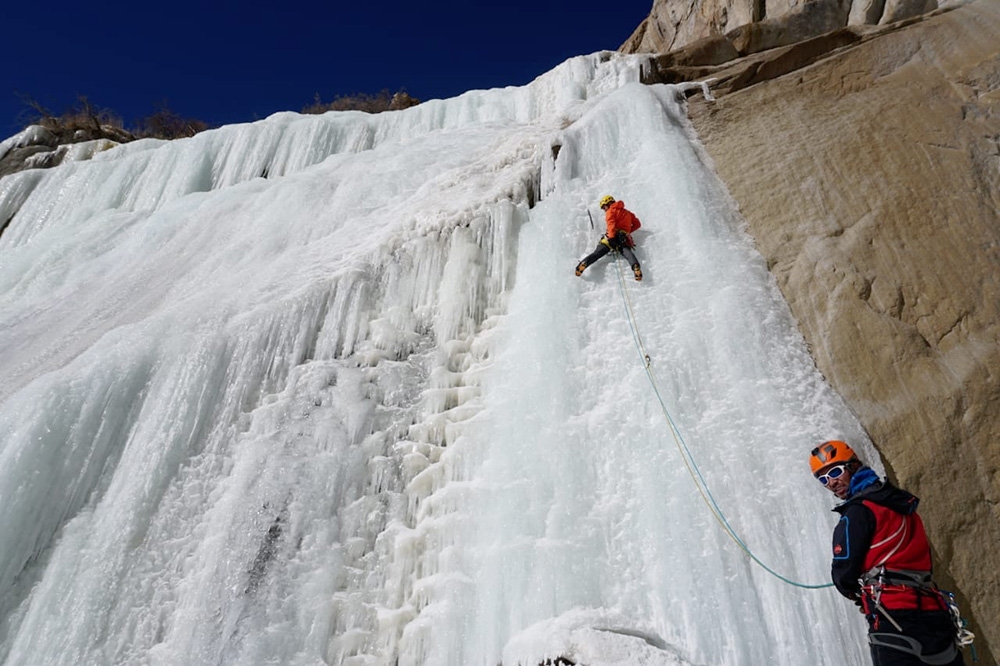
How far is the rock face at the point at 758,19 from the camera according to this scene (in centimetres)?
849

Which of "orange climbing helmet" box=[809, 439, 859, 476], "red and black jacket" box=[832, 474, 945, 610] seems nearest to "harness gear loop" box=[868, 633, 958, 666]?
"red and black jacket" box=[832, 474, 945, 610]

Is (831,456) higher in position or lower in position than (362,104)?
lower

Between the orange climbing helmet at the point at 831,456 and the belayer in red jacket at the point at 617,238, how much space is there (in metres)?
2.29

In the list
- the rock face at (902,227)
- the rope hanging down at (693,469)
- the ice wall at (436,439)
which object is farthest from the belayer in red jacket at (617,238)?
the rock face at (902,227)

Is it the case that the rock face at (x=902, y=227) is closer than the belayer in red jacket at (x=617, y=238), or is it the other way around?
the rock face at (x=902, y=227)

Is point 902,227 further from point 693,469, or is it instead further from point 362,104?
point 362,104

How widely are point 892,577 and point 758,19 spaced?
36.1 ft

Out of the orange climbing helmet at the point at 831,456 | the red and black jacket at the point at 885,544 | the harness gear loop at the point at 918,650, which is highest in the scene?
the orange climbing helmet at the point at 831,456

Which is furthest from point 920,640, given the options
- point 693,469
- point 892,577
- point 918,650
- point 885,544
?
point 693,469

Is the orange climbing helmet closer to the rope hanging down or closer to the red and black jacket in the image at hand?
the red and black jacket

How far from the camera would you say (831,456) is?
2701 millimetres

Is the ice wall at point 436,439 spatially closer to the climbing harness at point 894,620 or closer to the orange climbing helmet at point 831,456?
the climbing harness at point 894,620

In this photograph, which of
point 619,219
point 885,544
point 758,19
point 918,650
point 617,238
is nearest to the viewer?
point 918,650

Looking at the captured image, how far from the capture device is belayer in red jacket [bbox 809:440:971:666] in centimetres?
235
